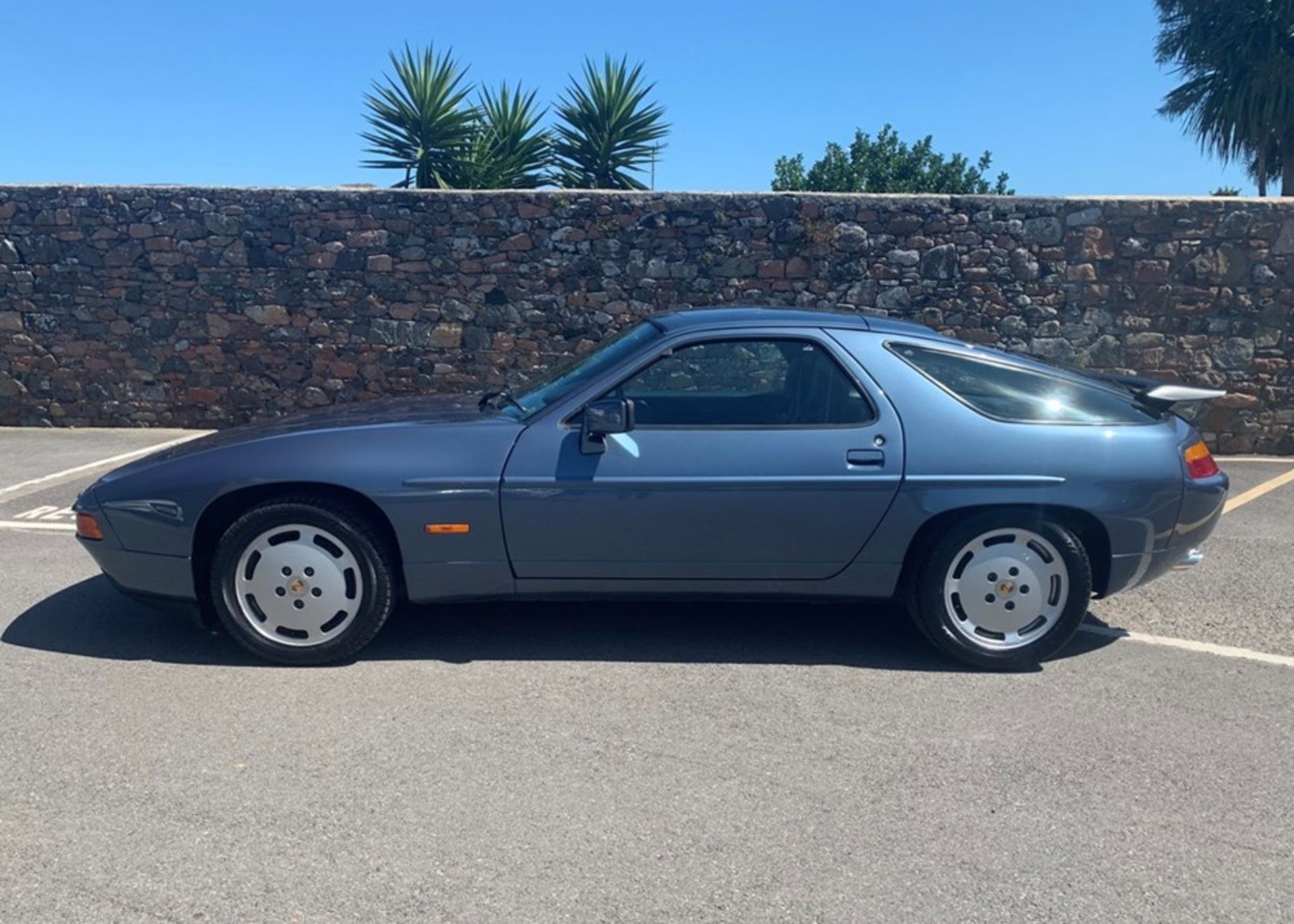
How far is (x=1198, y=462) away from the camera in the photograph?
461 centimetres

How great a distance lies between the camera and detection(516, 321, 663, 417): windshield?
4555mm

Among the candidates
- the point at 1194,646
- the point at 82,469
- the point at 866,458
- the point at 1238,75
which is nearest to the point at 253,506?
the point at 866,458

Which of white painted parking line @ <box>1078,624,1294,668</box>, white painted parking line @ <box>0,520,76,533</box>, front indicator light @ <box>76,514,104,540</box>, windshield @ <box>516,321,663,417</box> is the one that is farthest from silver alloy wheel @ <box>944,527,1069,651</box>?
white painted parking line @ <box>0,520,76,533</box>

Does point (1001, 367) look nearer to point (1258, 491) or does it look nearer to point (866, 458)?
point (866, 458)

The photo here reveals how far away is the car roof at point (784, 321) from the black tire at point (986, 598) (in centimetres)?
89

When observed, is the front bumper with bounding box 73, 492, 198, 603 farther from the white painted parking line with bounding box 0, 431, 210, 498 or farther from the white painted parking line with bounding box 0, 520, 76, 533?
the white painted parking line with bounding box 0, 431, 210, 498

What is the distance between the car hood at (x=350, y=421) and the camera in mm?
4512

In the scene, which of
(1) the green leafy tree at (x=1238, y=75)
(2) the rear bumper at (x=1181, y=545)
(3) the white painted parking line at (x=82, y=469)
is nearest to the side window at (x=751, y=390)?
(2) the rear bumper at (x=1181, y=545)

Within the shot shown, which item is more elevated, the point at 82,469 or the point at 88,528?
the point at 88,528

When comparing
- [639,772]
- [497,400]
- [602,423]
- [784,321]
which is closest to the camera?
[639,772]

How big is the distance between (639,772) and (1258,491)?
646cm

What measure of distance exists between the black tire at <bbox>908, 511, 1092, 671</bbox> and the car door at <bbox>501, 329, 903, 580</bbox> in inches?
12.4

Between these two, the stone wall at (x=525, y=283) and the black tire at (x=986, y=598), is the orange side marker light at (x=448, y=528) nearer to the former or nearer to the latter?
the black tire at (x=986, y=598)

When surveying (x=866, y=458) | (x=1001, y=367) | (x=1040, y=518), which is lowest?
(x=1040, y=518)
